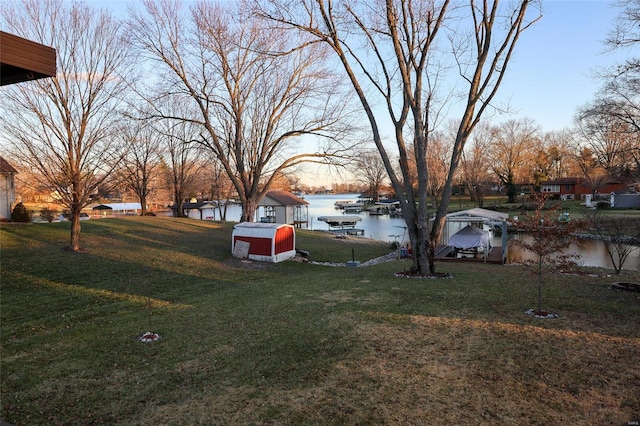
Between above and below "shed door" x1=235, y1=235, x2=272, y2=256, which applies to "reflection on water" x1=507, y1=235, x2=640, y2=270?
below

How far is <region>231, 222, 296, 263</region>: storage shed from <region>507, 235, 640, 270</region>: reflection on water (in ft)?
33.3

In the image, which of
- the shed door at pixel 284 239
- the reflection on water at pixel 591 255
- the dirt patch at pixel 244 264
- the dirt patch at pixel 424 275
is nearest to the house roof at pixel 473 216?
the reflection on water at pixel 591 255

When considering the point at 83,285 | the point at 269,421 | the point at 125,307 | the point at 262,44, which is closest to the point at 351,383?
the point at 269,421

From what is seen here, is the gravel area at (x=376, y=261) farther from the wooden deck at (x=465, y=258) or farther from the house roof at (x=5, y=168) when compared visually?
the house roof at (x=5, y=168)

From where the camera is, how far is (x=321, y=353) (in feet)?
18.5

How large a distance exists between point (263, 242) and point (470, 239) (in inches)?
378

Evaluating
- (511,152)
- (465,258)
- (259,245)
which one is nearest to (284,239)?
(259,245)

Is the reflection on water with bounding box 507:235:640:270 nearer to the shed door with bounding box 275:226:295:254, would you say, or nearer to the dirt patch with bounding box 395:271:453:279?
the dirt patch with bounding box 395:271:453:279

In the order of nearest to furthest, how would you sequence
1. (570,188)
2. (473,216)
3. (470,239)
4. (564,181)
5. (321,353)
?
(321,353), (470,239), (473,216), (570,188), (564,181)

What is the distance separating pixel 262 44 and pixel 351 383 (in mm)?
12714

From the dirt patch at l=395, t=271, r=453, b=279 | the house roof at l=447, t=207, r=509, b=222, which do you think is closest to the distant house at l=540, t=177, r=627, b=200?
the house roof at l=447, t=207, r=509, b=222

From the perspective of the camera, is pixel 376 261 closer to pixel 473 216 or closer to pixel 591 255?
pixel 473 216

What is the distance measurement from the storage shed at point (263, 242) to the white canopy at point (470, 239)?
26.2 ft

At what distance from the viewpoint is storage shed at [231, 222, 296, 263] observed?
16359mm
